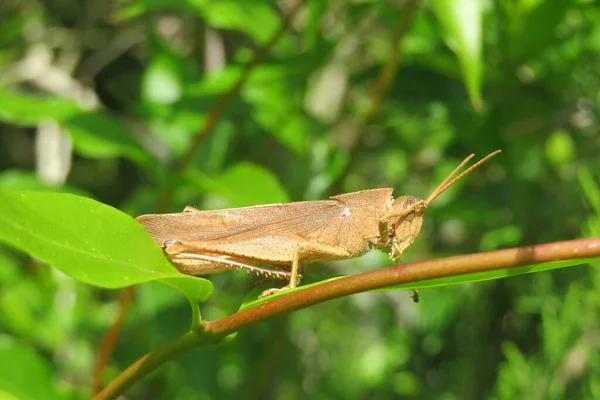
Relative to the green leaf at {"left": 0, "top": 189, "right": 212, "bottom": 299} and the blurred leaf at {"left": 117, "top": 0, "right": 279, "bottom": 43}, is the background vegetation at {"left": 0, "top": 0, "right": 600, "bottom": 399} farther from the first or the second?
the green leaf at {"left": 0, "top": 189, "right": 212, "bottom": 299}

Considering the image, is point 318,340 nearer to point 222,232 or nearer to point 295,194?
point 295,194

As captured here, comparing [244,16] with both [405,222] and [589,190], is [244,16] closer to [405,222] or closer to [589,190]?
[405,222]

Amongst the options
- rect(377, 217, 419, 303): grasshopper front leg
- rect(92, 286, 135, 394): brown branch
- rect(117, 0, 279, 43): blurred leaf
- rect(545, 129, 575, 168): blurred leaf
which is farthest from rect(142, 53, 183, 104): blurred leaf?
rect(545, 129, 575, 168): blurred leaf

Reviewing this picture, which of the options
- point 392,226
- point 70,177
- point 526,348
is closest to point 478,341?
point 526,348

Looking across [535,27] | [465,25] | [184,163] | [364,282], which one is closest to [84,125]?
[184,163]

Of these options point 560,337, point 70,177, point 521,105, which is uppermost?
point 70,177

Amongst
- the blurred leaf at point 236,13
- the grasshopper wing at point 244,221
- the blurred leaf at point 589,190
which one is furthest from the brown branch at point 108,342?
the blurred leaf at point 589,190
